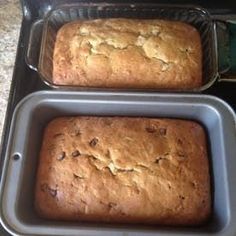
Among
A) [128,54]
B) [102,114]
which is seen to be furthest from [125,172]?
[128,54]

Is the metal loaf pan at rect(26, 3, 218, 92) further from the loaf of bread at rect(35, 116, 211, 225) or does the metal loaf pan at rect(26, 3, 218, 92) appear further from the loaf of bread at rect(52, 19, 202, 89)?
the loaf of bread at rect(35, 116, 211, 225)

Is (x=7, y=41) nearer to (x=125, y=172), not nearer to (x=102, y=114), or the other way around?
(x=102, y=114)

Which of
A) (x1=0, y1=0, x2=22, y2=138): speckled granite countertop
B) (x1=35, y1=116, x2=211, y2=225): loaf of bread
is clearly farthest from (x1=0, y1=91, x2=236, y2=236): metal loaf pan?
(x1=0, y1=0, x2=22, y2=138): speckled granite countertop

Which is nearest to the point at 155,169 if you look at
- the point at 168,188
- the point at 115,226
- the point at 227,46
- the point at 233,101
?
the point at 168,188

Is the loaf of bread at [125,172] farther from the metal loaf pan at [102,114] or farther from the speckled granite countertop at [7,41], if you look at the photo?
the speckled granite countertop at [7,41]

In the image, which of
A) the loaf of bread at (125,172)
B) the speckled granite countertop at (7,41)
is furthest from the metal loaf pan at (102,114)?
the speckled granite countertop at (7,41)
